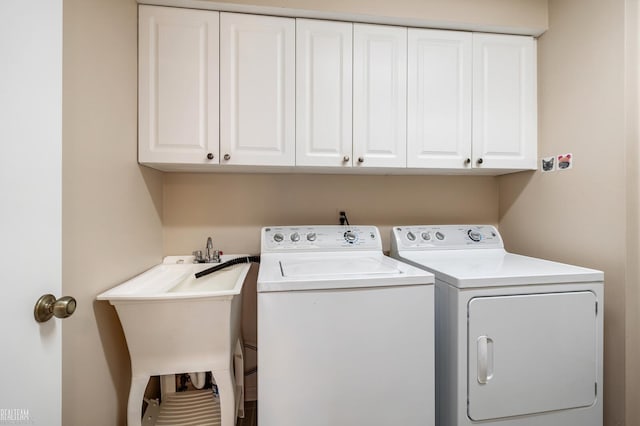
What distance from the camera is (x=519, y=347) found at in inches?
45.4

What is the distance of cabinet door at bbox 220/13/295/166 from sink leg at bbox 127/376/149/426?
1037 mm

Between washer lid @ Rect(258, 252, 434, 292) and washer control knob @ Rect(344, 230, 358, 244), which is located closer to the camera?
washer lid @ Rect(258, 252, 434, 292)

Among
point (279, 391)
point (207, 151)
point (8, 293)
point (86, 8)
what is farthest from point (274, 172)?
point (8, 293)

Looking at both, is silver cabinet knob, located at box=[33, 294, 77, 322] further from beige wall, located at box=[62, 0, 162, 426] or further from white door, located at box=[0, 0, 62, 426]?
beige wall, located at box=[62, 0, 162, 426]

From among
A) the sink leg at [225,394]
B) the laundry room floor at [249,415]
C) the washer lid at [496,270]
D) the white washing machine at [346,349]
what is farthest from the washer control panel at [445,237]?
the laundry room floor at [249,415]

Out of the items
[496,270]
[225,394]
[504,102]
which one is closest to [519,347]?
[496,270]

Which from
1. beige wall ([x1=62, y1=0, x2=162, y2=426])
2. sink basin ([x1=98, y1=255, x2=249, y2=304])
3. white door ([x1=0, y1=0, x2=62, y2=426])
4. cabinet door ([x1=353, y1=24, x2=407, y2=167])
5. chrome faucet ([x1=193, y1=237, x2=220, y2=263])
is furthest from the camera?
chrome faucet ([x1=193, y1=237, x2=220, y2=263])

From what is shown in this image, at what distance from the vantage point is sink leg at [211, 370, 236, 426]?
114 cm

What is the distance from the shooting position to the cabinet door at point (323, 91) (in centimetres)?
148

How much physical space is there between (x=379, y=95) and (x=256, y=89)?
693 mm

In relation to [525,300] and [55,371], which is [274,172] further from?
[525,300]

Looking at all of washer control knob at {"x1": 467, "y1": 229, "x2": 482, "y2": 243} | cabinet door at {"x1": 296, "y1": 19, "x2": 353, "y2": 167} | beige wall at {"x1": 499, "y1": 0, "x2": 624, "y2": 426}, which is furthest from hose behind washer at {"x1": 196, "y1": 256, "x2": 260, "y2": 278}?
beige wall at {"x1": 499, "y1": 0, "x2": 624, "y2": 426}

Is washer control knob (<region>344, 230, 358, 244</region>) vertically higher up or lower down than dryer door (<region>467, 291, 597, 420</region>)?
higher up

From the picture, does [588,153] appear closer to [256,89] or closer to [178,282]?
[256,89]
